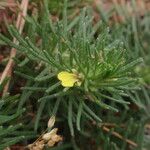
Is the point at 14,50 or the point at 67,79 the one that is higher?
the point at 14,50

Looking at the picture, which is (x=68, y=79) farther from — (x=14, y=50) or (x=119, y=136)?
(x=119, y=136)

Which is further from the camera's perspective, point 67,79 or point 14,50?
point 14,50

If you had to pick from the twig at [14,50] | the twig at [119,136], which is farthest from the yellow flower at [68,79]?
the twig at [119,136]

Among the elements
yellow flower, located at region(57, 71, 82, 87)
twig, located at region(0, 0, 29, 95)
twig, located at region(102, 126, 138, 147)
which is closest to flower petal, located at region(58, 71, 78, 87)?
yellow flower, located at region(57, 71, 82, 87)

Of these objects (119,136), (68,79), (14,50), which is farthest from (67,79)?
(119,136)

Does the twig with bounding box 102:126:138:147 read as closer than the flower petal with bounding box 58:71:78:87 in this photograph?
Answer: No

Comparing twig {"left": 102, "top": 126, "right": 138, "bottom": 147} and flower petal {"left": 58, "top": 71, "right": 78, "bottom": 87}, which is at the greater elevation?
flower petal {"left": 58, "top": 71, "right": 78, "bottom": 87}

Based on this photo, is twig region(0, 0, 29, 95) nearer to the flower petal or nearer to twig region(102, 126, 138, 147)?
the flower petal

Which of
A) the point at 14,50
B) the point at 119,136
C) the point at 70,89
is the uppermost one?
the point at 14,50
